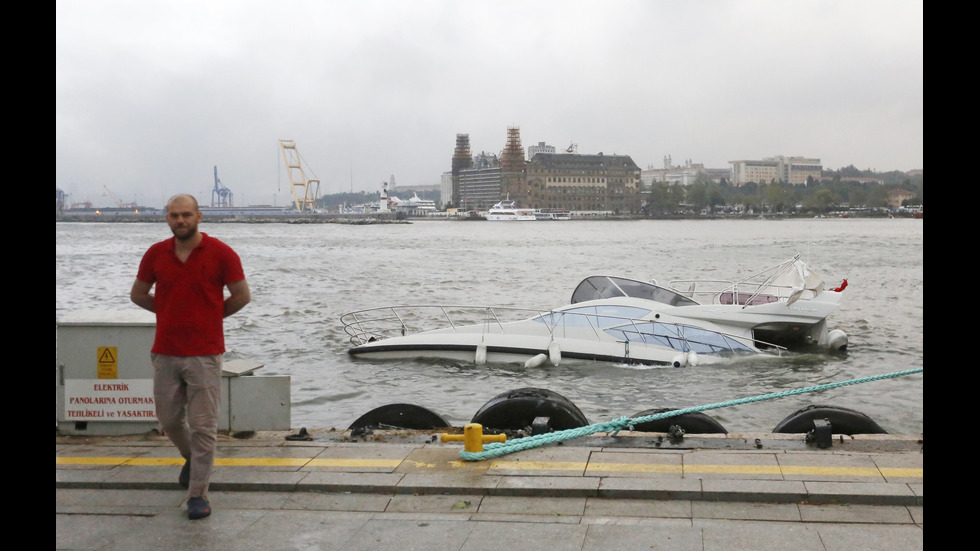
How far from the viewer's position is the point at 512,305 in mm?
38750

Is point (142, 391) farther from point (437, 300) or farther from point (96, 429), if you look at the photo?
point (437, 300)

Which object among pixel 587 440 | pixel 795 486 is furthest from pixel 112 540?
pixel 795 486

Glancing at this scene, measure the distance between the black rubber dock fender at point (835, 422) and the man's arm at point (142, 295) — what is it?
18.0 ft

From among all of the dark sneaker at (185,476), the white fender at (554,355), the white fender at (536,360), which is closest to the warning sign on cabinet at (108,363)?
the dark sneaker at (185,476)

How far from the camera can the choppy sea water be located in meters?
17.1

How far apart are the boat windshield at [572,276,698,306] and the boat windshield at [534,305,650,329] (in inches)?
24.3

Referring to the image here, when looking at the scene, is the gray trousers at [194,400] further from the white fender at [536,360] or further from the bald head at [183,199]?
the white fender at [536,360]

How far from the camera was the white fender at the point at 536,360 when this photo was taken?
19803 millimetres

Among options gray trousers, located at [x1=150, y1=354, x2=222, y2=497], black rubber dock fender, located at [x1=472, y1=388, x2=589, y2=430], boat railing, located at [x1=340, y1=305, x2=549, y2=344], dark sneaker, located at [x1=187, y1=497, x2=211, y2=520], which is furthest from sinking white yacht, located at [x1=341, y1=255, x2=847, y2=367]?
dark sneaker, located at [x1=187, y1=497, x2=211, y2=520]

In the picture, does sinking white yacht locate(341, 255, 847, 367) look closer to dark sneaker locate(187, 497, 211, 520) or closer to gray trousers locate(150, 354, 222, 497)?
gray trousers locate(150, 354, 222, 497)

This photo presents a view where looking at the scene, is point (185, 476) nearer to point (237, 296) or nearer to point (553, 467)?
point (237, 296)

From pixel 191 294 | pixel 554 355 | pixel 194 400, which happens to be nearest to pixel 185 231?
pixel 191 294

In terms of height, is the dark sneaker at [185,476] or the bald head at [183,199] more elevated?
the bald head at [183,199]
